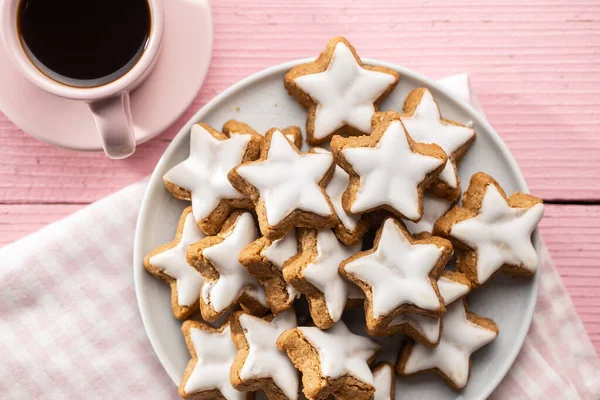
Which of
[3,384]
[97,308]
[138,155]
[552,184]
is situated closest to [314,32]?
[138,155]

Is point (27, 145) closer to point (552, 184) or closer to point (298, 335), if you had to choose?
point (298, 335)

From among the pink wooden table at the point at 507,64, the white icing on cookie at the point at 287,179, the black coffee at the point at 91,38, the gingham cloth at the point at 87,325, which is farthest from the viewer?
the pink wooden table at the point at 507,64

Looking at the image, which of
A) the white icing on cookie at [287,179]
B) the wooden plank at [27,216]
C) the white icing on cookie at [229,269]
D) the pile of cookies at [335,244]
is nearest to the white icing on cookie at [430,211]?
the pile of cookies at [335,244]

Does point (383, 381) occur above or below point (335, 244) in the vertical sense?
below

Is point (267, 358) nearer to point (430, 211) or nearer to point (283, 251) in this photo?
point (283, 251)

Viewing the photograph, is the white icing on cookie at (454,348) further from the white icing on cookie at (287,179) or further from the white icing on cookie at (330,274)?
the white icing on cookie at (287,179)

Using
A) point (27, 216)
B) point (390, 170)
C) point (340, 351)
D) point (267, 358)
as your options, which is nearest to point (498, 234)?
point (390, 170)

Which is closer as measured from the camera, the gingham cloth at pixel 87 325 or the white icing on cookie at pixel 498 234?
the white icing on cookie at pixel 498 234
